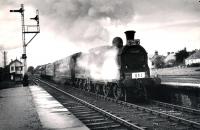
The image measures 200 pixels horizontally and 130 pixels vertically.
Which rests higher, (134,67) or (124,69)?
(134,67)

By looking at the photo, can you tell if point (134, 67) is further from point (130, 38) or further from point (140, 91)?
point (130, 38)

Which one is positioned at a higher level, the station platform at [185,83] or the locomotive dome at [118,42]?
the locomotive dome at [118,42]

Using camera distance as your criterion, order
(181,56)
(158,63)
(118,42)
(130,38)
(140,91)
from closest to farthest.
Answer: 1. (140,91)
2. (130,38)
3. (118,42)
4. (181,56)
5. (158,63)

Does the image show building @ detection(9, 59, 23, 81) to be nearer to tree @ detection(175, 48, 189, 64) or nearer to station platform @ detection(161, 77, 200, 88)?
station platform @ detection(161, 77, 200, 88)

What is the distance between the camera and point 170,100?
55.0 feet

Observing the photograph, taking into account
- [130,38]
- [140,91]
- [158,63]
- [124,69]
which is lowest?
[140,91]

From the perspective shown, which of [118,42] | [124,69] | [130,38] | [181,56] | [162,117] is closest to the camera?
[162,117]

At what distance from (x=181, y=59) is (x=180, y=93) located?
59.9m

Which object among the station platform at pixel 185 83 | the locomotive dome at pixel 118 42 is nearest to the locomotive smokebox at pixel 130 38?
the locomotive dome at pixel 118 42

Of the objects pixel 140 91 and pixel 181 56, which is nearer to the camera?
pixel 140 91

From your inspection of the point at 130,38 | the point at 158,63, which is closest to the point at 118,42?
the point at 130,38

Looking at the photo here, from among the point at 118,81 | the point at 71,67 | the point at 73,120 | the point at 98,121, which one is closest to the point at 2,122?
the point at 73,120

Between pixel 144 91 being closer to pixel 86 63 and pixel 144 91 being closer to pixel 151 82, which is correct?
pixel 151 82

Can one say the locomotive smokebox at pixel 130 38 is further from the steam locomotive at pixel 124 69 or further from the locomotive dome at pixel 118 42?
the locomotive dome at pixel 118 42
